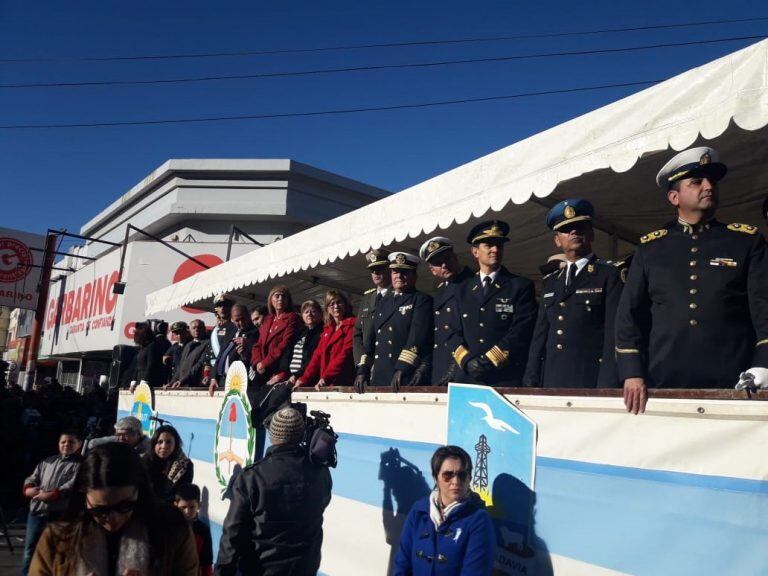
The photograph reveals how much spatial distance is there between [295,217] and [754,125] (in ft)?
63.8

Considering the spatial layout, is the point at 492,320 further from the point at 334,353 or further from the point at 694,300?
the point at 334,353

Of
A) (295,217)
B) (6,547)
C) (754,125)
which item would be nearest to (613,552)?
(754,125)

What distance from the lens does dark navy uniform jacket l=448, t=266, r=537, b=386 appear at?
3609 millimetres

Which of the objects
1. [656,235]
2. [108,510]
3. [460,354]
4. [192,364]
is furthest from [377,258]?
[192,364]

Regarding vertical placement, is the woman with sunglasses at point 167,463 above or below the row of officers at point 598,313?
below

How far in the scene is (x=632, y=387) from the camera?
2496mm

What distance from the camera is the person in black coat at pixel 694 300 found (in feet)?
8.08

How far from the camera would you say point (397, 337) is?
4.56 meters

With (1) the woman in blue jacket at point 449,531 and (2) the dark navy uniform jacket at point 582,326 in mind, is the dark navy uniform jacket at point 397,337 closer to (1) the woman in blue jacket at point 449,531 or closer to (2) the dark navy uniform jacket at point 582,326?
(2) the dark navy uniform jacket at point 582,326

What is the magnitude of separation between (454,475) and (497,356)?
92 centimetres

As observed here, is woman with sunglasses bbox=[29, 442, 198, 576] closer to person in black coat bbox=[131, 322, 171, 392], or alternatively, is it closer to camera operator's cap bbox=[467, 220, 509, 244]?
camera operator's cap bbox=[467, 220, 509, 244]

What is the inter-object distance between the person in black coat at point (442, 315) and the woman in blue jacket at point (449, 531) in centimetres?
98

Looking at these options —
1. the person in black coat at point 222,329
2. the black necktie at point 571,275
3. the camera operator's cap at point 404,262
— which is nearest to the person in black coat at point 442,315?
the camera operator's cap at point 404,262

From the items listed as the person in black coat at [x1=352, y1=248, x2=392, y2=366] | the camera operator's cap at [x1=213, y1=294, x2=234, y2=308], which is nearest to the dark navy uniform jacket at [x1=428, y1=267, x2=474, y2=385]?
the person in black coat at [x1=352, y1=248, x2=392, y2=366]
